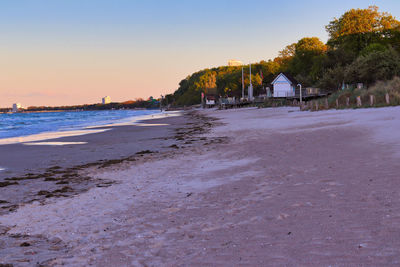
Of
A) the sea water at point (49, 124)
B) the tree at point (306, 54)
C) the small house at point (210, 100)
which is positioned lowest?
the sea water at point (49, 124)

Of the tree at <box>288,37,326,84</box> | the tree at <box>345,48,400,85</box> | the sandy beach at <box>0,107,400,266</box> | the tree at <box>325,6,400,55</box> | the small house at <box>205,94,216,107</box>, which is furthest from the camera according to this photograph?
the small house at <box>205,94,216,107</box>

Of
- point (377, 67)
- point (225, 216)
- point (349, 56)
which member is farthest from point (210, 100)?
point (225, 216)

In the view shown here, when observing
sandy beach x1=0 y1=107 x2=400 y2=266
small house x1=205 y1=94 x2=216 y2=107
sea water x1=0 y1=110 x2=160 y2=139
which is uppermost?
small house x1=205 y1=94 x2=216 y2=107

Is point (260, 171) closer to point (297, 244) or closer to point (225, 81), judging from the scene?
point (297, 244)

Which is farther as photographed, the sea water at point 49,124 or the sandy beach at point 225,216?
the sea water at point 49,124

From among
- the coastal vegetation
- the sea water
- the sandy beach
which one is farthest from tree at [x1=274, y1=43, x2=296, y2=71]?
the sandy beach

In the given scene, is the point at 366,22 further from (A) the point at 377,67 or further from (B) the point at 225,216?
(B) the point at 225,216

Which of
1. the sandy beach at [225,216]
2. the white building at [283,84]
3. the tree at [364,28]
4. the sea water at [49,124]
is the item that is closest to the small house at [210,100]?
the sea water at [49,124]

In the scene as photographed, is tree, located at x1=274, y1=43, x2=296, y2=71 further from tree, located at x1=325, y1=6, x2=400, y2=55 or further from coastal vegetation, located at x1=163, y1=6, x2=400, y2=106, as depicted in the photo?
tree, located at x1=325, y1=6, x2=400, y2=55

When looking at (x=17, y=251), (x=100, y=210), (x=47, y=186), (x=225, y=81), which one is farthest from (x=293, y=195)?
(x=225, y=81)

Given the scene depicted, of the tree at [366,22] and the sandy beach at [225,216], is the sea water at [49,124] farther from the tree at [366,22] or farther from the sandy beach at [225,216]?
the tree at [366,22]

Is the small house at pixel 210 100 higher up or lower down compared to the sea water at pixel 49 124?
higher up

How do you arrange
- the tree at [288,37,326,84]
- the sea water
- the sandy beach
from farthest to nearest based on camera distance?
the tree at [288,37,326,84] → the sea water → the sandy beach

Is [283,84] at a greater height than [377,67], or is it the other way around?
[283,84]
